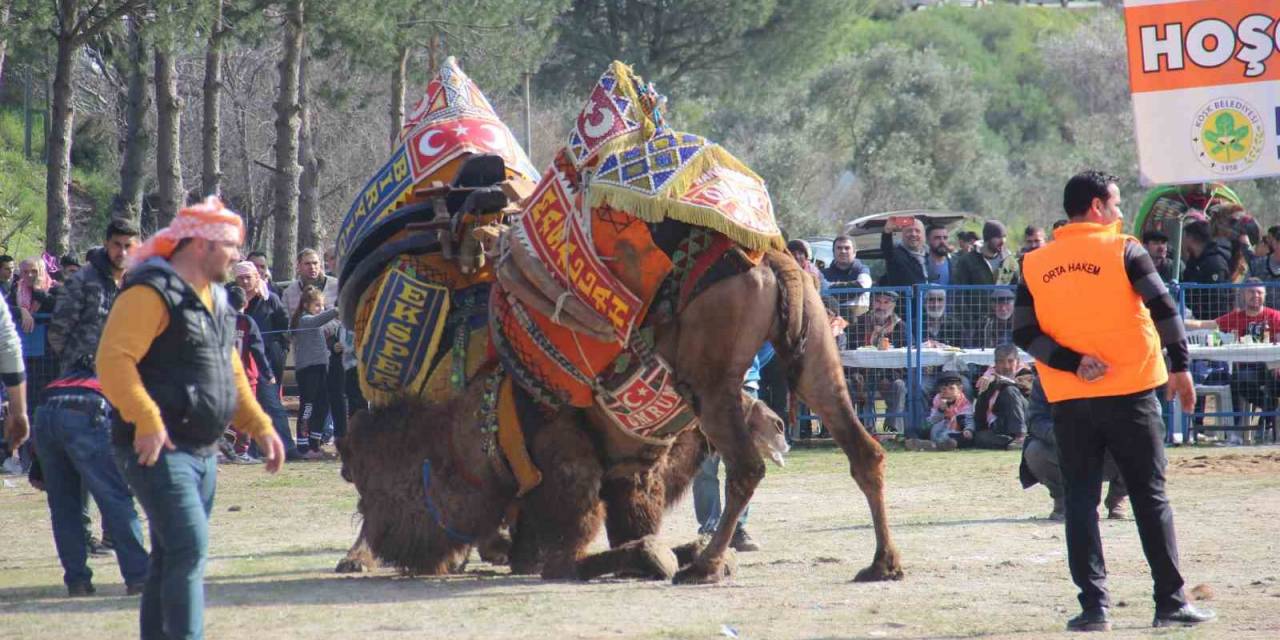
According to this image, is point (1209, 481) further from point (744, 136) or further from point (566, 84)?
point (744, 136)

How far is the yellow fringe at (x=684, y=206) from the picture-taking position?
25.1 ft

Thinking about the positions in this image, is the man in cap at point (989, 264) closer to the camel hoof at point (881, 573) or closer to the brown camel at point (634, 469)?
the brown camel at point (634, 469)

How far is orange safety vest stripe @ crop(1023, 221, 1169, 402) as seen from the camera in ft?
22.4

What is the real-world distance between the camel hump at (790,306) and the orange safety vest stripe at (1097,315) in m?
1.25

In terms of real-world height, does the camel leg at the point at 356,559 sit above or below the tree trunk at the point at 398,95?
below

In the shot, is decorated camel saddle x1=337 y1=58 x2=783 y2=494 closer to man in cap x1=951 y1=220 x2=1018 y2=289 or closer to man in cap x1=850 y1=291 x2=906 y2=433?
man in cap x1=850 y1=291 x2=906 y2=433

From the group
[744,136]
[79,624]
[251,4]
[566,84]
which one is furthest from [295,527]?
[744,136]

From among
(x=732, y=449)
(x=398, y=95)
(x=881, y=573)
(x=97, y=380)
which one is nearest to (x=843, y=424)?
(x=732, y=449)

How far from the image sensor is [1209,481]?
12289 mm

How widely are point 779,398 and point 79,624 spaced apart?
7686mm

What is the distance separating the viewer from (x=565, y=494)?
27.3ft

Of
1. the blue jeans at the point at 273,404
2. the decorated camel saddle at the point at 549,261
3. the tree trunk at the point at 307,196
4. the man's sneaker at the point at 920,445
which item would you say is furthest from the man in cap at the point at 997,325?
the tree trunk at the point at 307,196

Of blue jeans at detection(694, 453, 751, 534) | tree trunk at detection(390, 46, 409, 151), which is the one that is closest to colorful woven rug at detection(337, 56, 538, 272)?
blue jeans at detection(694, 453, 751, 534)

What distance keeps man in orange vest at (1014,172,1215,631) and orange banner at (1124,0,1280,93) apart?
8695 millimetres
